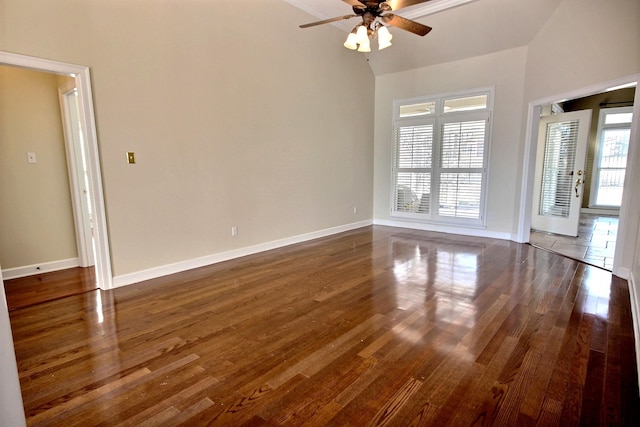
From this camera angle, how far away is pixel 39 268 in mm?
3785

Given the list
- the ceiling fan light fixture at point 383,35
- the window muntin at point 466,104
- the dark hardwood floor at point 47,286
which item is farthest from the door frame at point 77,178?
the window muntin at point 466,104

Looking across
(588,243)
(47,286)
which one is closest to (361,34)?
(47,286)

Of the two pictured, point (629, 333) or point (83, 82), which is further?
point (83, 82)

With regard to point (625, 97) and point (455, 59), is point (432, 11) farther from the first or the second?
point (625, 97)

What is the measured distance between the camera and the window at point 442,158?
5.39 m

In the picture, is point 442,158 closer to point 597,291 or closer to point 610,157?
point 597,291

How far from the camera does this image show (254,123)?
4293mm

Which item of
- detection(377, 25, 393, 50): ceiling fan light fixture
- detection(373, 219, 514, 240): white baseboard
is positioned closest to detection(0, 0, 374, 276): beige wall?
detection(373, 219, 514, 240): white baseboard

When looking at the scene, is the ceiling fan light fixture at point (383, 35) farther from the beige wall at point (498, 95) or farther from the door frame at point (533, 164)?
the beige wall at point (498, 95)

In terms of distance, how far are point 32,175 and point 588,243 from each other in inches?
293

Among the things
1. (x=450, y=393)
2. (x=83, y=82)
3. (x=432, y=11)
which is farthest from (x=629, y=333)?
(x=83, y=82)

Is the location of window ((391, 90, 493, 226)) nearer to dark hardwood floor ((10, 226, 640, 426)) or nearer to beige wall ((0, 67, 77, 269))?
dark hardwood floor ((10, 226, 640, 426))

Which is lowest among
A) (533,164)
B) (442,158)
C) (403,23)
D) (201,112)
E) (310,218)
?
(310,218)

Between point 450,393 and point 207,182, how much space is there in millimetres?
3224
